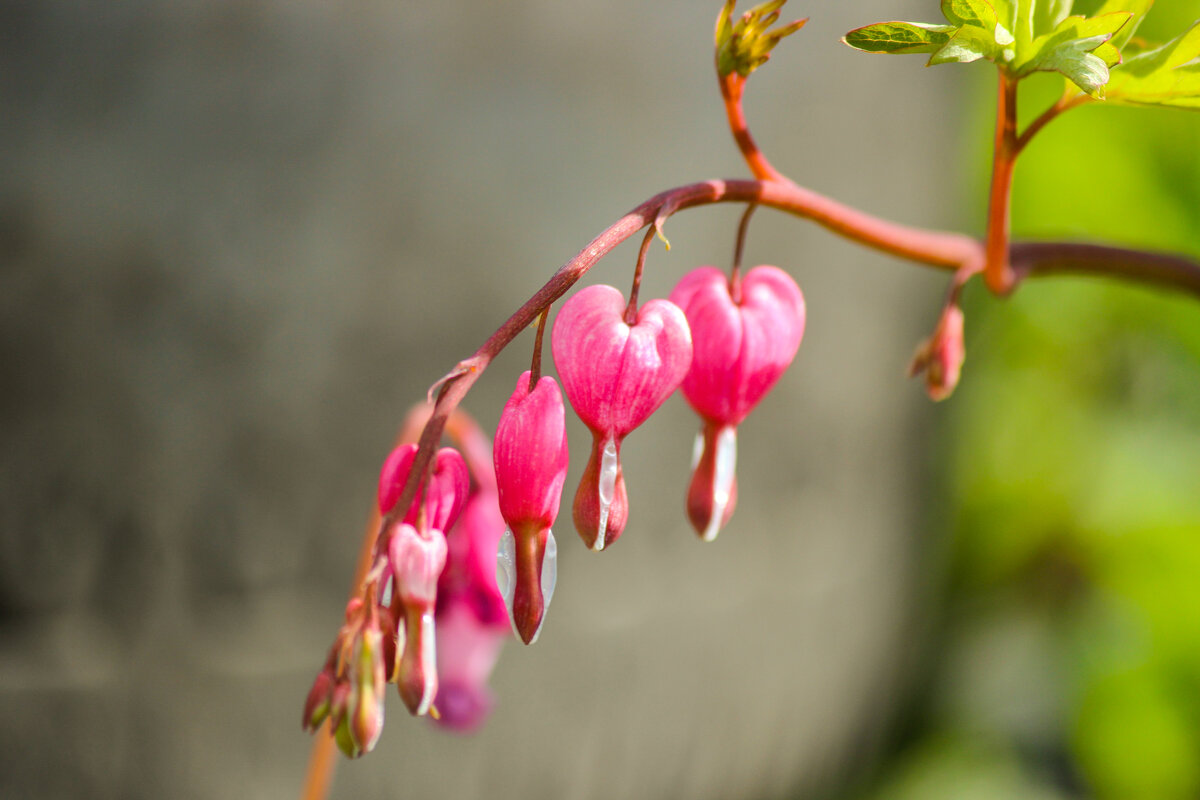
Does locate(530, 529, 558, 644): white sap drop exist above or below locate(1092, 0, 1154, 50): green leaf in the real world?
below

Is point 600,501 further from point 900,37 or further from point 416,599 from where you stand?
point 900,37

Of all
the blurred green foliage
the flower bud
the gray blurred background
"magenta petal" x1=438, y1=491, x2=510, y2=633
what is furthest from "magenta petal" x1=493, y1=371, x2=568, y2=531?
the blurred green foliage

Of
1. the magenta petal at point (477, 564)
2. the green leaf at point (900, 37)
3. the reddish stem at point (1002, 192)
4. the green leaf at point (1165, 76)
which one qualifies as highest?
the green leaf at point (900, 37)

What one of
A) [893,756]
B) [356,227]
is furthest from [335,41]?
[893,756]

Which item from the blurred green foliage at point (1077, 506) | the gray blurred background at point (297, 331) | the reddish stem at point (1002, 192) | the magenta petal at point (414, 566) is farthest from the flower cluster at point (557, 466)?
the blurred green foliage at point (1077, 506)

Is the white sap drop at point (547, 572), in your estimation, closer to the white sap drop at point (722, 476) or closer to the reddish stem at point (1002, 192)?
the white sap drop at point (722, 476)

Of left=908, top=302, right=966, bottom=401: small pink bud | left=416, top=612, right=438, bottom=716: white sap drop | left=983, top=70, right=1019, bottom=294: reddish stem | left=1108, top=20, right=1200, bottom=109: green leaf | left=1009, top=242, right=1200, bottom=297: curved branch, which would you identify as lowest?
left=416, top=612, right=438, bottom=716: white sap drop

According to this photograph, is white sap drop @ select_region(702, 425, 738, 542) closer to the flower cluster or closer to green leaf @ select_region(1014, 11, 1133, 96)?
the flower cluster
